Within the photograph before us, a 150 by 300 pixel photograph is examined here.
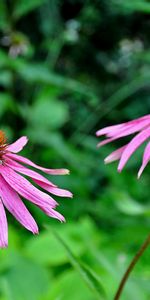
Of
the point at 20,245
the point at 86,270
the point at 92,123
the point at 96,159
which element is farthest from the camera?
the point at 92,123

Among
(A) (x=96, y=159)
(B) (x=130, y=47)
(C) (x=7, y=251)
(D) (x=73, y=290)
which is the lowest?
(D) (x=73, y=290)

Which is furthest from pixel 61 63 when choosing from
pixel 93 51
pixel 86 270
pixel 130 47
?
pixel 86 270

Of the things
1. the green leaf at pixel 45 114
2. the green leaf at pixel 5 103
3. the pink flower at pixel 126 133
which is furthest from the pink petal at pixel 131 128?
the green leaf at pixel 45 114

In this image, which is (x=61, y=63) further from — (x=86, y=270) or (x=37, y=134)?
(x=86, y=270)

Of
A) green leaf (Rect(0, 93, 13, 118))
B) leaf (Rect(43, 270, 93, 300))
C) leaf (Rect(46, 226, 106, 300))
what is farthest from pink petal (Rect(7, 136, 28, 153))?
green leaf (Rect(0, 93, 13, 118))

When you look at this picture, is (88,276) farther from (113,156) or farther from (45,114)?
(45,114)

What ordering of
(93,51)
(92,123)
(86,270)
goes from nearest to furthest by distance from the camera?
1. (86,270)
2. (92,123)
3. (93,51)

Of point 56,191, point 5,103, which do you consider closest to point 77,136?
point 5,103

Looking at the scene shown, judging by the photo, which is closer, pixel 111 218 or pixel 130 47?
pixel 111 218
